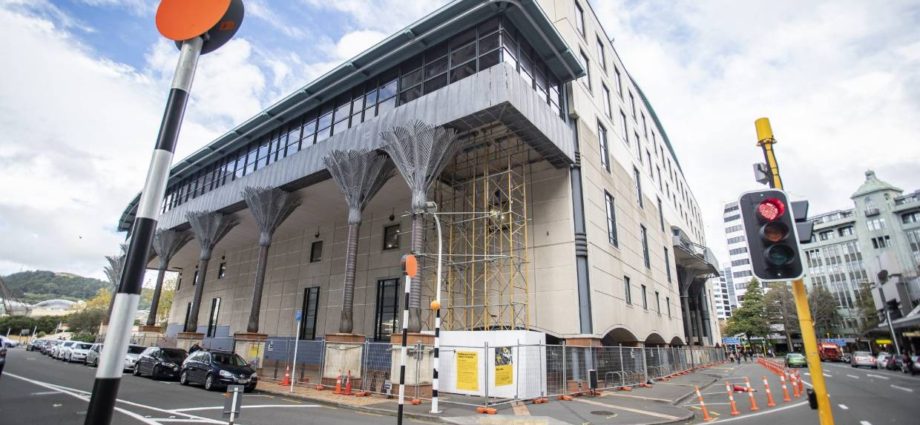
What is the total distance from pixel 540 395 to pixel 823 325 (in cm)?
8398

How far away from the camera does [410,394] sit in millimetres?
15859

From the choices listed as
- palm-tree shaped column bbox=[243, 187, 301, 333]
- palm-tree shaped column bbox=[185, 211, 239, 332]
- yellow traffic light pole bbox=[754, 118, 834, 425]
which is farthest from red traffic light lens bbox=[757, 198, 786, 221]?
palm-tree shaped column bbox=[185, 211, 239, 332]

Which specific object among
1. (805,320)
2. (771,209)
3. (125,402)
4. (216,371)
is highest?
(771,209)

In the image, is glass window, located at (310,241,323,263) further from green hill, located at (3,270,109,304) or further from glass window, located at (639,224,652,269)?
green hill, located at (3,270,109,304)

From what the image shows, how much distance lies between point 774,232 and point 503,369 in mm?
11655

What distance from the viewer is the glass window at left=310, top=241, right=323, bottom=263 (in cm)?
3300

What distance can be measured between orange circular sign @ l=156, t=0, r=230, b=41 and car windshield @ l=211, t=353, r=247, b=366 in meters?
17.6

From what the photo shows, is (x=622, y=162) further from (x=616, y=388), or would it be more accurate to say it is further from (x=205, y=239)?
(x=205, y=239)

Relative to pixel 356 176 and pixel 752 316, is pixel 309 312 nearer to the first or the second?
pixel 356 176

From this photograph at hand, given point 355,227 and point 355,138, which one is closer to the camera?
point 355,227

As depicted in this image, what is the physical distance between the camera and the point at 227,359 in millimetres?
17781

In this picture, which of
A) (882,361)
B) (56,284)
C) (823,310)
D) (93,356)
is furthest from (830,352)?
(56,284)

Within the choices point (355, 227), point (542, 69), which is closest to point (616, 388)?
point (355, 227)

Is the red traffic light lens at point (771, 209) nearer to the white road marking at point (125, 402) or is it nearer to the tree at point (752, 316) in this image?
the white road marking at point (125, 402)
